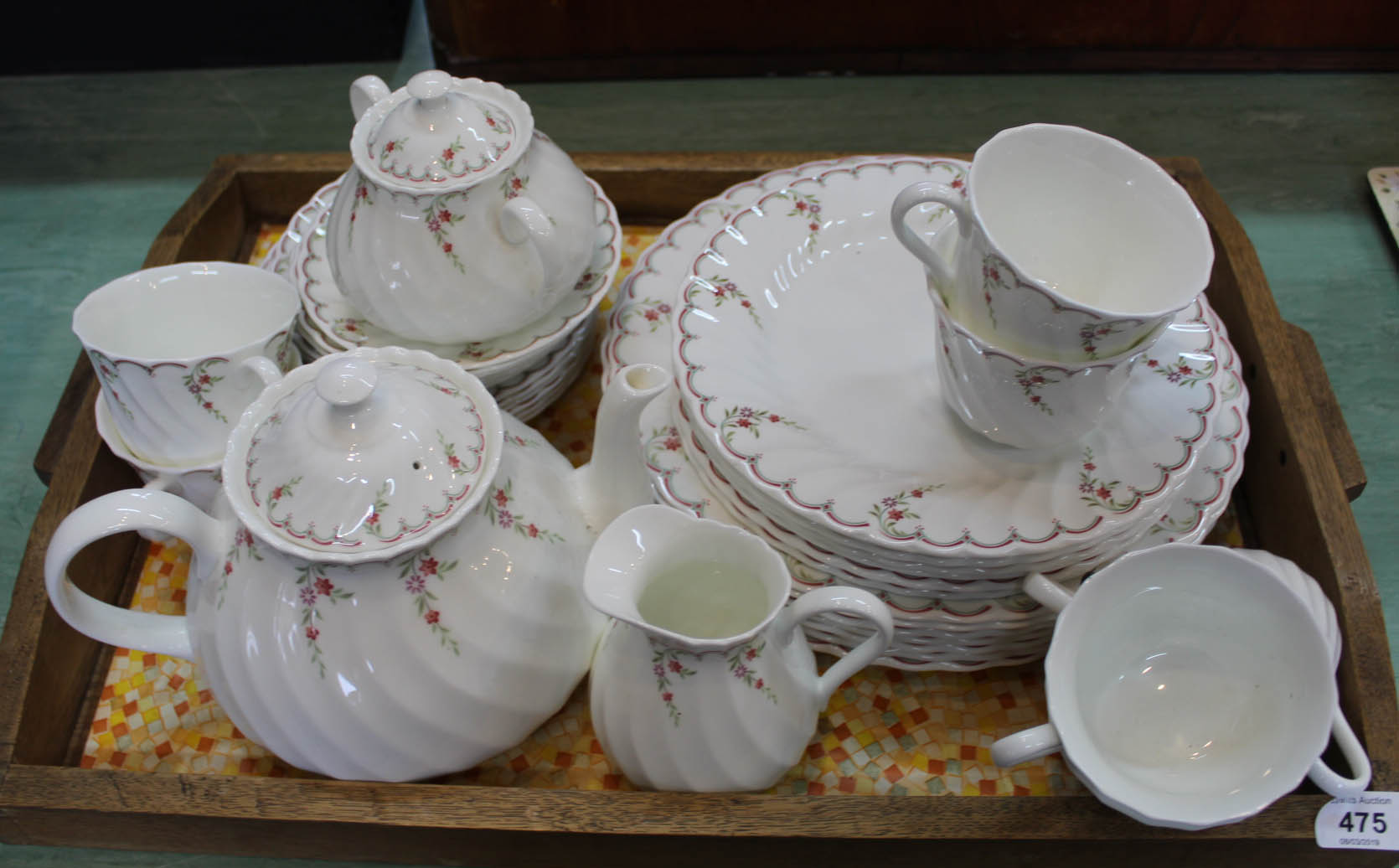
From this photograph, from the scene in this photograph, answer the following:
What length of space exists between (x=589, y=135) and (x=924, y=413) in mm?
764

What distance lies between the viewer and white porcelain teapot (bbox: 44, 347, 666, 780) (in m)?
0.63

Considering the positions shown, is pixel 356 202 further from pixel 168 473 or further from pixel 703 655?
pixel 703 655

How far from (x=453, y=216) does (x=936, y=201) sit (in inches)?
14.1

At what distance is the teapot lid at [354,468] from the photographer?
62 cm

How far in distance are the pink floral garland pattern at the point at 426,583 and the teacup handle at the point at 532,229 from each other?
0.27m

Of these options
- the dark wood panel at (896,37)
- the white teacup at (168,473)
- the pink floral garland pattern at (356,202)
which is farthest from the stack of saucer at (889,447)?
the dark wood panel at (896,37)

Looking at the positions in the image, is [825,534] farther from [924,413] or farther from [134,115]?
[134,115]

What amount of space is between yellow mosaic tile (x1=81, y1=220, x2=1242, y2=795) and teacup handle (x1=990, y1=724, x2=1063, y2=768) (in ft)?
0.41

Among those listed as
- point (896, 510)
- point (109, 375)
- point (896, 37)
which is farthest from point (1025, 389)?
point (896, 37)

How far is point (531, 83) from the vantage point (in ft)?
4.81

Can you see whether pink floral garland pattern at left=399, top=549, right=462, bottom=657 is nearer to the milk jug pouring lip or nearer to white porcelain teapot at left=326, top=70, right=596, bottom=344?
the milk jug pouring lip

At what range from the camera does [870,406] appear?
0.83 m

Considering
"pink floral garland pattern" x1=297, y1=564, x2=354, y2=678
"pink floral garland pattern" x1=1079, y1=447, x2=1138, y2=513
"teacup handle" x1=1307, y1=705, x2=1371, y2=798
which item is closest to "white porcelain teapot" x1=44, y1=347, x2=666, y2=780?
"pink floral garland pattern" x1=297, y1=564, x2=354, y2=678

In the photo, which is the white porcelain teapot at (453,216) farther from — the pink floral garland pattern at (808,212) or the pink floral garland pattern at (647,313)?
the pink floral garland pattern at (808,212)
